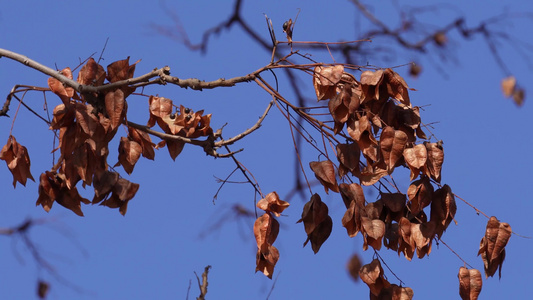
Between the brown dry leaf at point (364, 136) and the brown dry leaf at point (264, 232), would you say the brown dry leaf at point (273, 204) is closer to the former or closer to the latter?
the brown dry leaf at point (264, 232)

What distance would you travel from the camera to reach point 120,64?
129 inches

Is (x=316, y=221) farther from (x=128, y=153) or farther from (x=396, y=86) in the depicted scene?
(x=128, y=153)

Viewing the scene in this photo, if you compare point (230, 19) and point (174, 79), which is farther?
point (230, 19)

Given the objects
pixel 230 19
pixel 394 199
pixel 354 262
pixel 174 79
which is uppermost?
pixel 230 19

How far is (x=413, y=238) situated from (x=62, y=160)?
4.45 feet

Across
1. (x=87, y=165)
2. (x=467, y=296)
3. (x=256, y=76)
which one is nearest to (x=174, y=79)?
(x=256, y=76)

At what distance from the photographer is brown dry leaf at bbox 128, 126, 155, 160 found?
3.41m

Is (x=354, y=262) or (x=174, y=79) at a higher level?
(x=354, y=262)

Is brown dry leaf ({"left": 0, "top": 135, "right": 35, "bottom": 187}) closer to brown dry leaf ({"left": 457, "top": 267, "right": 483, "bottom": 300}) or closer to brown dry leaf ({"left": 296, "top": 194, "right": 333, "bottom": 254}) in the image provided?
brown dry leaf ({"left": 296, "top": 194, "right": 333, "bottom": 254})

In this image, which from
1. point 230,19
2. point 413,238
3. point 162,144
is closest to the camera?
point 413,238

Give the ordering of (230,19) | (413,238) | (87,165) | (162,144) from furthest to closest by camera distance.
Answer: (230,19) < (162,144) < (87,165) < (413,238)

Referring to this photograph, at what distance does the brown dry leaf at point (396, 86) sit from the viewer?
299 cm

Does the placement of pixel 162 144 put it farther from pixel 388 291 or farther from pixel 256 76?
pixel 388 291

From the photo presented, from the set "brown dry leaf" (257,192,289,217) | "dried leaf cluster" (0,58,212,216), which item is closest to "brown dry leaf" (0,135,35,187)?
"dried leaf cluster" (0,58,212,216)
